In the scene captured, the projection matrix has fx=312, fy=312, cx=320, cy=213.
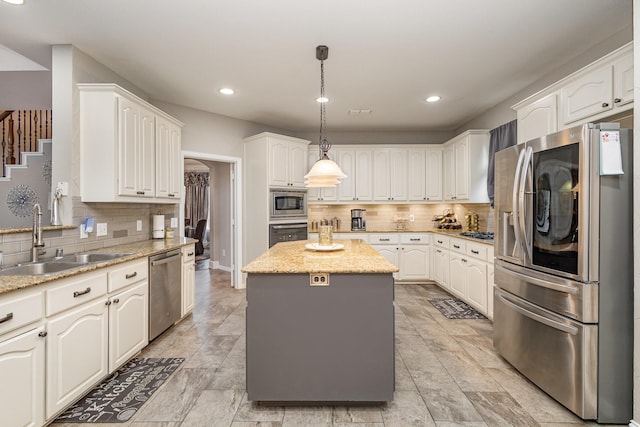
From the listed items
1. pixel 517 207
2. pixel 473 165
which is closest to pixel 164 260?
pixel 517 207

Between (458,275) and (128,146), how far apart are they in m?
4.15

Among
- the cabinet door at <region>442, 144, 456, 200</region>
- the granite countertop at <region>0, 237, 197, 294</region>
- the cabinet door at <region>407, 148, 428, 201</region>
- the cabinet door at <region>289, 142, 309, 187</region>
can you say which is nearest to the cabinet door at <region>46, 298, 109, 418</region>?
the granite countertop at <region>0, 237, 197, 294</region>

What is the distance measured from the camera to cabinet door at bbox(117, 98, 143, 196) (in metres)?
2.80

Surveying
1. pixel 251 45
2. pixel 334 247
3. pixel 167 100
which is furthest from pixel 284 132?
pixel 334 247

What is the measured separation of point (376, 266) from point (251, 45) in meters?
2.18

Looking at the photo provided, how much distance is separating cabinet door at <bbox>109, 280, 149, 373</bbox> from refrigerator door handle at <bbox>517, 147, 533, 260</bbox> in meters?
3.01

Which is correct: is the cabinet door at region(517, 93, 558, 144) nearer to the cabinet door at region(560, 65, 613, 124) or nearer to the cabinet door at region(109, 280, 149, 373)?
the cabinet door at region(560, 65, 613, 124)

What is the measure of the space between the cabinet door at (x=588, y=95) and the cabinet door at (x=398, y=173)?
9.68 ft

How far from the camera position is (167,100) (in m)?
4.13

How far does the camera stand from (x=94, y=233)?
2.91m

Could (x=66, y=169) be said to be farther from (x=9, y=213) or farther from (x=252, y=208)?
(x=252, y=208)

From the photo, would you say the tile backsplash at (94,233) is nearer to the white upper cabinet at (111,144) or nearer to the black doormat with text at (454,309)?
the white upper cabinet at (111,144)

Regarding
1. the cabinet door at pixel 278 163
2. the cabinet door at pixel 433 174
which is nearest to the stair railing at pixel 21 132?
the cabinet door at pixel 278 163

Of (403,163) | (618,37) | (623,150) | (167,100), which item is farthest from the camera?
(403,163)
